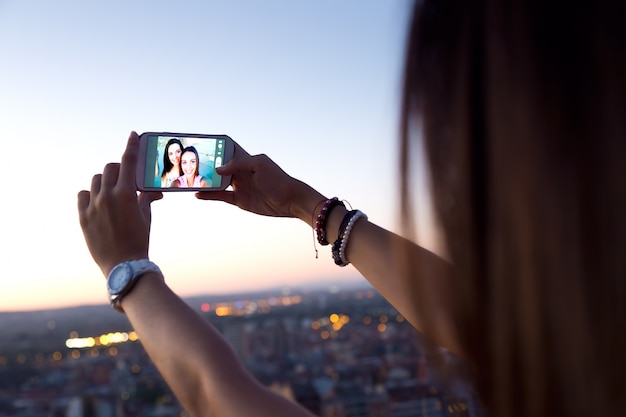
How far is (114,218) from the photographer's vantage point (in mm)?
570

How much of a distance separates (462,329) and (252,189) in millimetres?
608

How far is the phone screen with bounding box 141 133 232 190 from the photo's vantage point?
2.78 ft

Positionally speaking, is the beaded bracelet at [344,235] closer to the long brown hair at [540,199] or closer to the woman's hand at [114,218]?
the woman's hand at [114,218]

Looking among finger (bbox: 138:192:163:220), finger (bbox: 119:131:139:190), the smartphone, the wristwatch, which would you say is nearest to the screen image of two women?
the smartphone

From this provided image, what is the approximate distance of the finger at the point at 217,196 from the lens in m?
0.93

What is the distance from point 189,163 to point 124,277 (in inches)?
15.8

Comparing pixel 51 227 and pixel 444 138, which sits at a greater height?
pixel 51 227

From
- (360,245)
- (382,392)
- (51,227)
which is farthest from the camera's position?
(382,392)

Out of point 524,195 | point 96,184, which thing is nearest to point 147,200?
point 96,184

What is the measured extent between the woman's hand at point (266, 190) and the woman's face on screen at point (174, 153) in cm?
6

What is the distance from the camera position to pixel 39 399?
171 centimetres

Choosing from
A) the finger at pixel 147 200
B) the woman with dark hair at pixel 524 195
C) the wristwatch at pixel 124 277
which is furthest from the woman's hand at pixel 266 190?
the woman with dark hair at pixel 524 195

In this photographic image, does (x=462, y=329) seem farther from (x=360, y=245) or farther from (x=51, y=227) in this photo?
(x=51, y=227)

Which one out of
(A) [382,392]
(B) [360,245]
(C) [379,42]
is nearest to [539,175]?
(B) [360,245]
